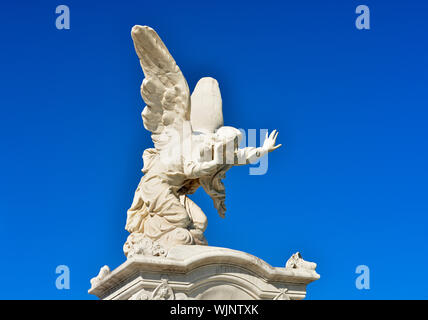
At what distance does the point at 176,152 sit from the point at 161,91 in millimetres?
1011

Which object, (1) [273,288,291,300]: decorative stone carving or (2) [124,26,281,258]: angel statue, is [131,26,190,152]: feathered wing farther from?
(1) [273,288,291,300]: decorative stone carving

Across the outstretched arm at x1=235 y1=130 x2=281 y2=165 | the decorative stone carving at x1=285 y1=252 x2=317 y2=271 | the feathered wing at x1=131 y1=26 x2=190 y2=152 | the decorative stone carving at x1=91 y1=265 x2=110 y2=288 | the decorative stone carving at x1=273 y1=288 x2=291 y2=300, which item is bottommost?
the decorative stone carving at x1=273 y1=288 x2=291 y2=300

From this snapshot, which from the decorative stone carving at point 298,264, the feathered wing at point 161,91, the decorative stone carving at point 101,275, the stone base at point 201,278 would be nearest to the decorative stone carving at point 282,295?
the stone base at point 201,278

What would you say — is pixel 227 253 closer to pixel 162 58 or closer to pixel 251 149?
pixel 251 149

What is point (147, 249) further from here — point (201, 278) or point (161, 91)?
point (161, 91)

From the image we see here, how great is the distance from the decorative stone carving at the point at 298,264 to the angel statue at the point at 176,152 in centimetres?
133

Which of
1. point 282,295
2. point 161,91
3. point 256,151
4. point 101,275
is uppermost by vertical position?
point 161,91

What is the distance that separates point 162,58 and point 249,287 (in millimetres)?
3749

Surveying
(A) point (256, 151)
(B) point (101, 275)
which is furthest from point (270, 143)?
(B) point (101, 275)

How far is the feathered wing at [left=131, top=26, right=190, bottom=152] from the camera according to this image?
1139 centimetres

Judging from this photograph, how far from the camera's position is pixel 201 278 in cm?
1017

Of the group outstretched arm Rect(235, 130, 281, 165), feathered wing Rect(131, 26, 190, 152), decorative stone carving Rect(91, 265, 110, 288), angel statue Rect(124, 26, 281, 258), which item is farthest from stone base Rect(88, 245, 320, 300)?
feathered wing Rect(131, 26, 190, 152)

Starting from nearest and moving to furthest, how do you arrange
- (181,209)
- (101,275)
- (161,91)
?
(101,275) → (181,209) → (161,91)

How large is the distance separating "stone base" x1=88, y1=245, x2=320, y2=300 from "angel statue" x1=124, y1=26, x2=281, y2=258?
73 centimetres
